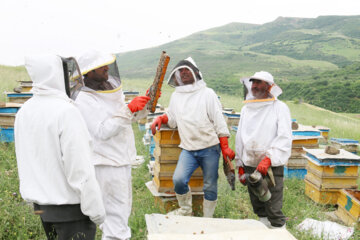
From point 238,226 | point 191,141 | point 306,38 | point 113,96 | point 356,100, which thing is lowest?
point 356,100

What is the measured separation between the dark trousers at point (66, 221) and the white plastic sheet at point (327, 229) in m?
2.74

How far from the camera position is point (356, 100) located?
140 feet

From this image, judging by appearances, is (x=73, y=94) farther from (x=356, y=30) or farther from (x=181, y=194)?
(x=356, y=30)

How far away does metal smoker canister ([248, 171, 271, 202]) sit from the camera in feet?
11.1

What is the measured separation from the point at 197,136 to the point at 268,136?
35.2 inches

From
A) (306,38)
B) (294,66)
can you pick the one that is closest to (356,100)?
(294,66)

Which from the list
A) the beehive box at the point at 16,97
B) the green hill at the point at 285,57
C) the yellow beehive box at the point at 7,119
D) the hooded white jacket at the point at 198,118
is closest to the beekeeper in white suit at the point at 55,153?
the hooded white jacket at the point at 198,118

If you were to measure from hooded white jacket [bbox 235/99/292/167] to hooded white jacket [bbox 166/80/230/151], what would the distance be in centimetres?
36

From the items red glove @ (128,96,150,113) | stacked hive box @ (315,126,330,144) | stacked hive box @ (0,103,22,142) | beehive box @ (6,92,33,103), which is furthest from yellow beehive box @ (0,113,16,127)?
stacked hive box @ (315,126,330,144)

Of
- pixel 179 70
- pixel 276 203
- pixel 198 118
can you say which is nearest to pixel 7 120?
pixel 179 70

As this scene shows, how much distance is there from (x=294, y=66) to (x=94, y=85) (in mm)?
85718

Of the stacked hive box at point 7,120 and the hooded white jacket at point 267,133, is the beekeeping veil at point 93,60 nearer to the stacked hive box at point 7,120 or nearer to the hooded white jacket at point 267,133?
the hooded white jacket at point 267,133

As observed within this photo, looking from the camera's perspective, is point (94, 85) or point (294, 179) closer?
point (94, 85)

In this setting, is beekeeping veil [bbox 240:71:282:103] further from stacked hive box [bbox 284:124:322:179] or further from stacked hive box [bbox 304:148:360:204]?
stacked hive box [bbox 284:124:322:179]
